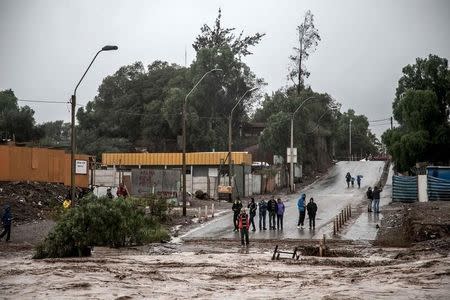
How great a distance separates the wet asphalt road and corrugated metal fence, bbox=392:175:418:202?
322 centimetres

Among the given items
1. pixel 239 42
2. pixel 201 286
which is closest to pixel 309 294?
pixel 201 286

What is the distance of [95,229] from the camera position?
23438 millimetres

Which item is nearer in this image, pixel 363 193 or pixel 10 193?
pixel 10 193

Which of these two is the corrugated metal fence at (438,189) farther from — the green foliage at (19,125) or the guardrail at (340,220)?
the green foliage at (19,125)

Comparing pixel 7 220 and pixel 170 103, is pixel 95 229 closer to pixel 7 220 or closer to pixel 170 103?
pixel 7 220

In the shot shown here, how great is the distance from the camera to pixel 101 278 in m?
16.2

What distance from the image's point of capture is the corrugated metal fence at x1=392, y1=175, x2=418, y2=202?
151ft

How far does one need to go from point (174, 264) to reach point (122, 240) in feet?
21.0

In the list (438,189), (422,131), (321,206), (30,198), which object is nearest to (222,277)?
(30,198)

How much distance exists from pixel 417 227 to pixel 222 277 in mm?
12966

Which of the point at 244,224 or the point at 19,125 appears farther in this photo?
the point at 19,125

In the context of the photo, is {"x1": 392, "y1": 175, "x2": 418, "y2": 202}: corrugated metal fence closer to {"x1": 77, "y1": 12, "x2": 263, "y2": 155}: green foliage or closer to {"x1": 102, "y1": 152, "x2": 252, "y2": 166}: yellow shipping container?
{"x1": 102, "y1": 152, "x2": 252, "y2": 166}: yellow shipping container

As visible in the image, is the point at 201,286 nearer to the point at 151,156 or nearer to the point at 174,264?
the point at 174,264

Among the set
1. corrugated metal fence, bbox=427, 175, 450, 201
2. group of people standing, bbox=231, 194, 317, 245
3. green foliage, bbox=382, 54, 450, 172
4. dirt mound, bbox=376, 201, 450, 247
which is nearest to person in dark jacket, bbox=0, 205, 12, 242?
group of people standing, bbox=231, 194, 317, 245
